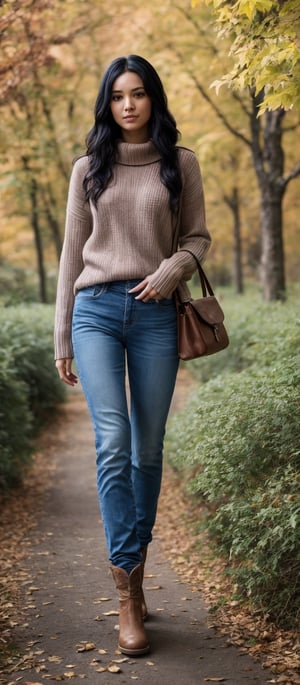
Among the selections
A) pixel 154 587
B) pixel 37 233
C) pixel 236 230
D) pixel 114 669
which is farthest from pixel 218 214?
pixel 114 669

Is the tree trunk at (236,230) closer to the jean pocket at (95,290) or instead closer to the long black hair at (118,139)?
the long black hair at (118,139)

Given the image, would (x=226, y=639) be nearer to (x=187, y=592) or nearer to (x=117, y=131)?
(x=187, y=592)

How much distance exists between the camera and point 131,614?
120 inches

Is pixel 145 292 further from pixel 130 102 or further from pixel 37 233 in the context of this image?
pixel 37 233

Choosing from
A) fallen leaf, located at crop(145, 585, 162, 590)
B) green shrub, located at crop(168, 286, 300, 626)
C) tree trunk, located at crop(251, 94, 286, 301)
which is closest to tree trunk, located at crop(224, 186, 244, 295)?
tree trunk, located at crop(251, 94, 286, 301)

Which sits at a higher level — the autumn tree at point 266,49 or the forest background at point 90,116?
the forest background at point 90,116

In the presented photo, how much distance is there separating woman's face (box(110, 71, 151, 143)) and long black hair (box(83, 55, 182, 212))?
2 centimetres

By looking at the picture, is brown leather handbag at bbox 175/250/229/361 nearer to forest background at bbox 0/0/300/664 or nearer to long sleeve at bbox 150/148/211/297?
long sleeve at bbox 150/148/211/297

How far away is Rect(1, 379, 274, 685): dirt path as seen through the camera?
286 centimetres

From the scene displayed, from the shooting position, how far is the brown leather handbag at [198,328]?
10.7 ft

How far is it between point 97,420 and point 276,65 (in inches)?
74.9

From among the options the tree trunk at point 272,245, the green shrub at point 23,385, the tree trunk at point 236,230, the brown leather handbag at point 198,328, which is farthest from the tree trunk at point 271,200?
the tree trunk at point 236,230

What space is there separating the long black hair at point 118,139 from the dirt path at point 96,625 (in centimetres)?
185

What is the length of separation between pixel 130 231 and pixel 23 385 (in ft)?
15.3
